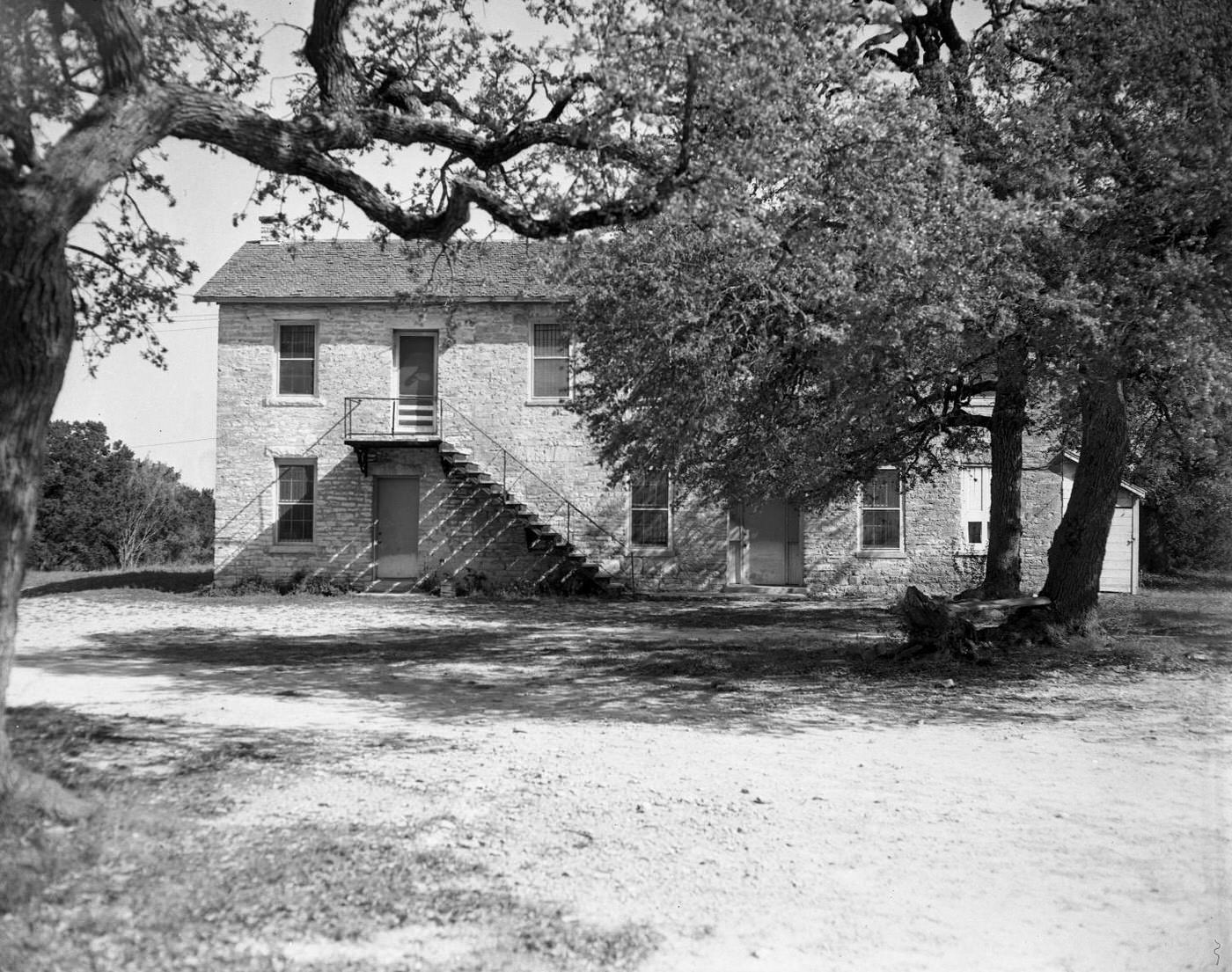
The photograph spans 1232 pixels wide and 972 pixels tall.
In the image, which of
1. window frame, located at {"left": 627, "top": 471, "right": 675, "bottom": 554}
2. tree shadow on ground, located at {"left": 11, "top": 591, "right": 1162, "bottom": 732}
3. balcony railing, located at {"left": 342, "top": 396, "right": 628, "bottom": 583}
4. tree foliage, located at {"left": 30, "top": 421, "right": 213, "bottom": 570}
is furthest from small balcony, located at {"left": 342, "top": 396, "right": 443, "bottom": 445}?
tree foliage, located at {"left": 30, "top": 421, "right": 213, "bottom": 570}

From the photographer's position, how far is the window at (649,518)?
2392cm

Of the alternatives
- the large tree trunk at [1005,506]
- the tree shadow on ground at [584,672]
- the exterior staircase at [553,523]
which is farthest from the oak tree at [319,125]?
the exterior staircase at [553,523]

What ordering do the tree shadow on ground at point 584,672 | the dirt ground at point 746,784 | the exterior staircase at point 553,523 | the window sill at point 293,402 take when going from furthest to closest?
1. the window sill at point 293,402
2. the exterior staircase at point 553,523
3. the tree shadow on ground at point 584,672
4. the dirt ground at point 746,784

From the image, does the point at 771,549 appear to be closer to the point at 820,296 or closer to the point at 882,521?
Answer: the point at 882,521

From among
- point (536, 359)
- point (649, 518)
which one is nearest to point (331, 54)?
point (536, 359)

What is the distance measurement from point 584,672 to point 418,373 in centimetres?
1331

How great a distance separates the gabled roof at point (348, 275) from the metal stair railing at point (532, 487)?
112 inches

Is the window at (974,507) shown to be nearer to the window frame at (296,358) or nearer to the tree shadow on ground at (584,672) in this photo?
the tree shadow on ground at (584,672)

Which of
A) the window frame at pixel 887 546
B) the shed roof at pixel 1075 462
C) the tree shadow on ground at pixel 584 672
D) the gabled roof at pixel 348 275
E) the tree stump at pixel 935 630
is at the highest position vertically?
the gabled roof at pixel 348 275

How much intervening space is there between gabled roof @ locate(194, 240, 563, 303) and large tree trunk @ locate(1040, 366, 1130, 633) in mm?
12437

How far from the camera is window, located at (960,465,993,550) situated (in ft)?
79.3

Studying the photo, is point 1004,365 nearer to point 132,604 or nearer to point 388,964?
point 388,964

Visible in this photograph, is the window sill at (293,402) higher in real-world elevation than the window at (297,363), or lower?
lower

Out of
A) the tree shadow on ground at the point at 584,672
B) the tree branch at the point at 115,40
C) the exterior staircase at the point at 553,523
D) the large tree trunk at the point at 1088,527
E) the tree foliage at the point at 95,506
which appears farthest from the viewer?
the tree foliage at the point at 95,506
